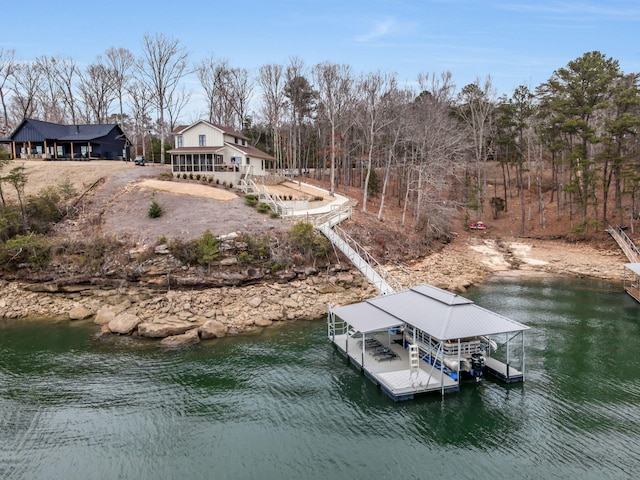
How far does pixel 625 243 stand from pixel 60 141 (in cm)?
6007

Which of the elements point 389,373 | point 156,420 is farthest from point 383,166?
point 156,420

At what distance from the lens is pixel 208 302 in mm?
26297

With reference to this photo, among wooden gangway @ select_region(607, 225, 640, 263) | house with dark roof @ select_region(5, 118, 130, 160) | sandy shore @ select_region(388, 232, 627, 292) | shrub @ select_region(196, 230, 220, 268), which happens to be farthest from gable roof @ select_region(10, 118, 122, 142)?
wooden gangway @ select_region(607, 225, 640, 263)

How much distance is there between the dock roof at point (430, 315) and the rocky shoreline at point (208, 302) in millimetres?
5991

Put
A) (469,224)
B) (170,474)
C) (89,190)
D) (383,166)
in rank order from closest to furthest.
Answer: (170,474) → (89,190) → (469,224) → (383,166)

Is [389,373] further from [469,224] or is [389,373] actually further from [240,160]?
[469,224]

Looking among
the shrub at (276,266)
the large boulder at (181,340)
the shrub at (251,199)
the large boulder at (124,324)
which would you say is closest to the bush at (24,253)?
the large boulder at (124,324)

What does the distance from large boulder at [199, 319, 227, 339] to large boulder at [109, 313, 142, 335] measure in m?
3.70

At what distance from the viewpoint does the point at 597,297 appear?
29484 millimetres

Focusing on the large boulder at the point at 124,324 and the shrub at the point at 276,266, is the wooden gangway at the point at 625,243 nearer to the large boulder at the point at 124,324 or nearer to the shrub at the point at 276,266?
the shrub at the point at 276,266

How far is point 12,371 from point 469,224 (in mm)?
46461

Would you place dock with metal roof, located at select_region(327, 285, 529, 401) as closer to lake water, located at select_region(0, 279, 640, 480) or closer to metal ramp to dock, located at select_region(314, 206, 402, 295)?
lake water, located at select_region(0, 279, 640, 480)

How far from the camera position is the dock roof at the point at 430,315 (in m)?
17.2

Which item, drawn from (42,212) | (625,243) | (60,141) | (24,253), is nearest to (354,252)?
(24,253)
